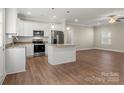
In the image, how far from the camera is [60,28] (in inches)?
334

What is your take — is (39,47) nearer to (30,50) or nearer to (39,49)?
(39,49)

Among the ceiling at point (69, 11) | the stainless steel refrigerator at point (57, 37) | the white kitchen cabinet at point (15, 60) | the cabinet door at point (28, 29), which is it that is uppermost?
the ceiling at point (69, 11)

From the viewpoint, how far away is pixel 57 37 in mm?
8078

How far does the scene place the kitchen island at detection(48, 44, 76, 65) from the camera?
5246 mm

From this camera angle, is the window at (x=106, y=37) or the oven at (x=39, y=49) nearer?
the oven at (x=39, y=49)

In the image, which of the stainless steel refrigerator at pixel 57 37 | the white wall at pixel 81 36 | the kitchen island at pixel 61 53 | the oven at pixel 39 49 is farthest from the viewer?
the white wall at pixel 81 36

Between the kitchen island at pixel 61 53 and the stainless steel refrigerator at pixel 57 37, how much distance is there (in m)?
2.44

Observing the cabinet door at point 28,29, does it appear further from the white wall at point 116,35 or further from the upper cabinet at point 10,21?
the white wall at point 116,35

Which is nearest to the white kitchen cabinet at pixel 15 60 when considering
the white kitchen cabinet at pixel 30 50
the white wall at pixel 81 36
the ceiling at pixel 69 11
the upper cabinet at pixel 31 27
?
the ceiling at pixel 69 11

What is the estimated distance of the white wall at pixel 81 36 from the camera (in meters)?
10.6

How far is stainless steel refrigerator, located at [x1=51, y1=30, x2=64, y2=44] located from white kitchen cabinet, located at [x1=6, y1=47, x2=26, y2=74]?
13.1 ft

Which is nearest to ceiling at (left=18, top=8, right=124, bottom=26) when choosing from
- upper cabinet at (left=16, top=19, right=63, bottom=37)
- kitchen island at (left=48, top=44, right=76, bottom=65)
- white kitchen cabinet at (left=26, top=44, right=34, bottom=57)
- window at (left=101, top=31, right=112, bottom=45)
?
upper cabinet at (left=16, top=19, right=63, bottom=37)
